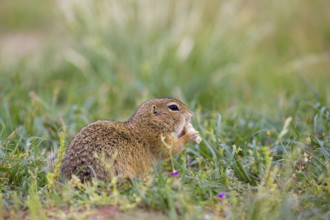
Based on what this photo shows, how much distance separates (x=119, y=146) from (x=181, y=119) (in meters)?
0.76

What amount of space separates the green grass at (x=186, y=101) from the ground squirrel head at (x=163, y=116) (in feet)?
0.76

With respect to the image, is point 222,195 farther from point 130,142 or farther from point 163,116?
point 163,116

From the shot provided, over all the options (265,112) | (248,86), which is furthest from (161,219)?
(248,86)

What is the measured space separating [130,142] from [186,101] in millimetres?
2526

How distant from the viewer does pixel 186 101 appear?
21.0 ft

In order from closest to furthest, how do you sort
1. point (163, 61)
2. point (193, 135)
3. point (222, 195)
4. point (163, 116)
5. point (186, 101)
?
point (222, 195) < point (193, 135) < point (163, 116) < point (186, 101) < point (163, 61)

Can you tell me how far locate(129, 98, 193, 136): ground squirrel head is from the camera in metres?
4.30

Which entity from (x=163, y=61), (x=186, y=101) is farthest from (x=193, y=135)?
(x=163, y=61)

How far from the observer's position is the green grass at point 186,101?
325 cm

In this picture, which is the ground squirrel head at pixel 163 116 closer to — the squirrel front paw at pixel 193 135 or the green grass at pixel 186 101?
the squirrel front paw at pixel 193 135

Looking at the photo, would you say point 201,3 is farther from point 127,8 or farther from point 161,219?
point 161,219

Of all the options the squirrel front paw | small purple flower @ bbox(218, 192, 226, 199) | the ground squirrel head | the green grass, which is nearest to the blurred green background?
the green grass

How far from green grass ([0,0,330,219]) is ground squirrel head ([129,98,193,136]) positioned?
23 centimetres

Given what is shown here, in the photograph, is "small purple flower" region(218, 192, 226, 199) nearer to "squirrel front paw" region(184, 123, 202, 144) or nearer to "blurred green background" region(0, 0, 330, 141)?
"squirrel front paw" region(184, 123, 202, 144)
